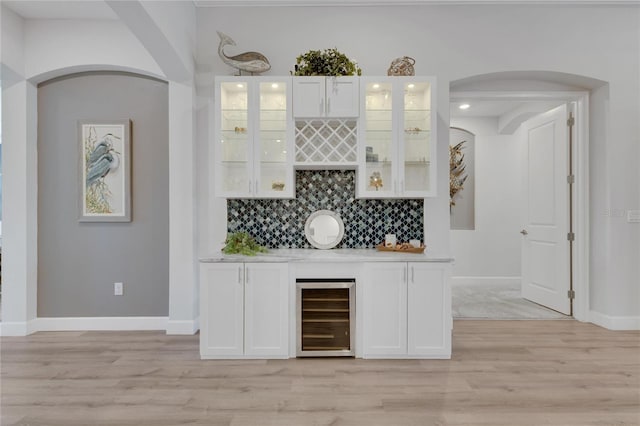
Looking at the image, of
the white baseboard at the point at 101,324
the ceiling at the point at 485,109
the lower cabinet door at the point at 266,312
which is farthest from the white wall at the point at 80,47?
the ceiling at the point at 485,109

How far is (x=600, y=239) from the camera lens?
380 centimetres

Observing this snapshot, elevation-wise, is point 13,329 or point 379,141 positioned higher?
point 379,141

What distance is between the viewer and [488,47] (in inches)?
145

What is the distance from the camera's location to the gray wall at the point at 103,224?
12.3ft

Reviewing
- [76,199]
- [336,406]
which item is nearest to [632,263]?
[336,406]

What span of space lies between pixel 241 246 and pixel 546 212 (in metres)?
3.74

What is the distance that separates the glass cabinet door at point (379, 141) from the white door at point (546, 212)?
7.75 ft

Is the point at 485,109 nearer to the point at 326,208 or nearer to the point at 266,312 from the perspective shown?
the point at 326,208

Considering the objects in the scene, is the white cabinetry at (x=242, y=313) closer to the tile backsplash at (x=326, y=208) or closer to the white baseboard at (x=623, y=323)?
the tile backsplash at (x=326, y=208)

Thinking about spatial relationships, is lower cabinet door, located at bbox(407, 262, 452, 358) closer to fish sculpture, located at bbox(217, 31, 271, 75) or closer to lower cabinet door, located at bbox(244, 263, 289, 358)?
lower cabinet door, located at bbox(244, 263, 289, 358)

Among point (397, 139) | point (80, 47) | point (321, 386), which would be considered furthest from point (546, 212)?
point (80, 47)

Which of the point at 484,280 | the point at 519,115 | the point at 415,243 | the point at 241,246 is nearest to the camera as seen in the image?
the point at 241,246

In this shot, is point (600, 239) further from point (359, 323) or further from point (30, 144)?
point (30, 144)

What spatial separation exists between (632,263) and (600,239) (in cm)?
36
